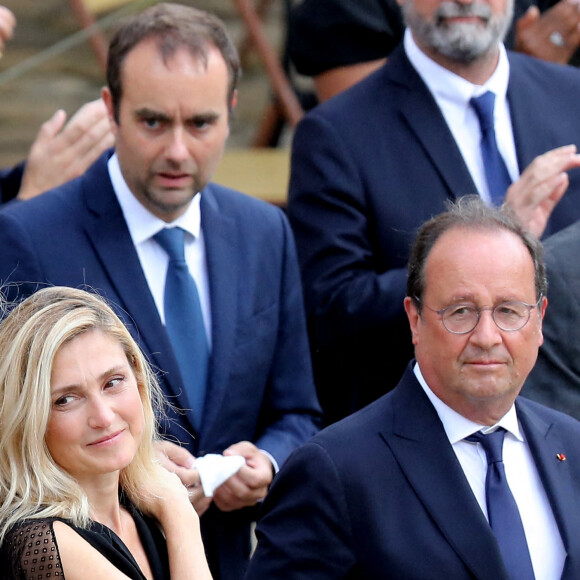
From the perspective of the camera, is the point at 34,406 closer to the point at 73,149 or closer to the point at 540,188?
the point at 73,149

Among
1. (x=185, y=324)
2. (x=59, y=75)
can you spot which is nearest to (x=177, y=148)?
(x=185, y=324)

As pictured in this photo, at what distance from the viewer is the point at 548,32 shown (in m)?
5.03

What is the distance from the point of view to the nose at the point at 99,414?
304 cm

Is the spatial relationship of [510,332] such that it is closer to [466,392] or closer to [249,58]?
[466,392]

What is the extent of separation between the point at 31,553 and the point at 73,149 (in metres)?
1.80

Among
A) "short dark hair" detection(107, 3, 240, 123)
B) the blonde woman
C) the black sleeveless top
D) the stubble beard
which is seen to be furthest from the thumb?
the black sleeveless top

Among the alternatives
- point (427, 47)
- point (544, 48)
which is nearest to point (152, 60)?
point (427, 47)

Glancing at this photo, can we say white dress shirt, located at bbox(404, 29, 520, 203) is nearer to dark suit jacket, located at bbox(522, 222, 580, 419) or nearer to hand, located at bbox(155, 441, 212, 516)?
dark suit jacket, located at bbox(522, 222, 580, 419)

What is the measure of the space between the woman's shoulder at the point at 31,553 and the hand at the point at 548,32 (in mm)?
2870

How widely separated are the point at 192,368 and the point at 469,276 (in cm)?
88

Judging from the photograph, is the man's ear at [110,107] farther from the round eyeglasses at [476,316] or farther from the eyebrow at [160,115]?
the round eyeglasses at [476,316]

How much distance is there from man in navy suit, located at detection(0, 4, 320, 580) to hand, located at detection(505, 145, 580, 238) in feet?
2.21

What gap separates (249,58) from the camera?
25.5ft

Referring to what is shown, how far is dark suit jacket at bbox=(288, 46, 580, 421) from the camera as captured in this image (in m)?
3.97
